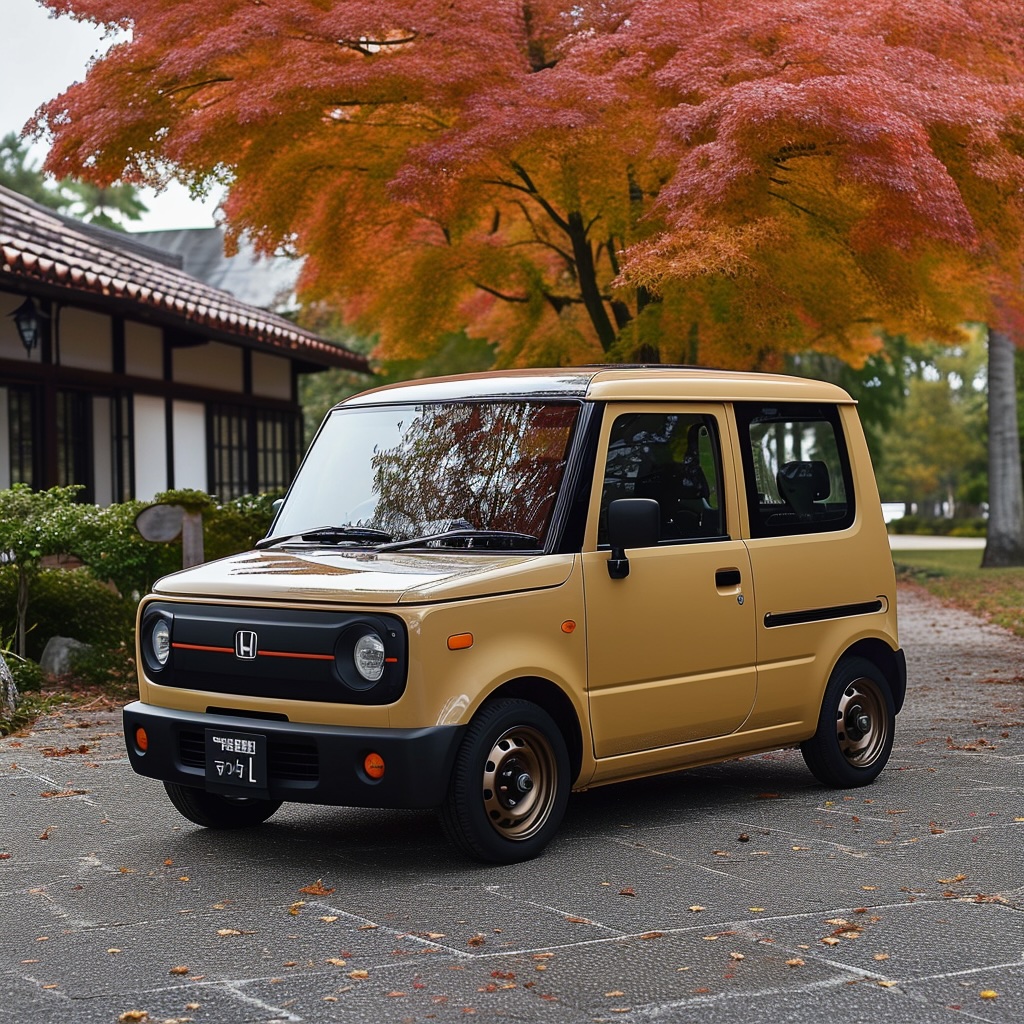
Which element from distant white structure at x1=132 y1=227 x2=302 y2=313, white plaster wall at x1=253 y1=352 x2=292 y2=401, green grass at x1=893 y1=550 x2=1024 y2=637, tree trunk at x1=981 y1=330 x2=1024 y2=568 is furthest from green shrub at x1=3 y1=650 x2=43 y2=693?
distant white structure at x1=132 y1=227 x2=302 y2=313

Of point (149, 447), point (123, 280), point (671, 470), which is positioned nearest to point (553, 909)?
point (671, 470)

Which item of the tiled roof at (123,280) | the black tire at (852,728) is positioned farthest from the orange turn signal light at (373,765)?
the tiled roof at (123,280)

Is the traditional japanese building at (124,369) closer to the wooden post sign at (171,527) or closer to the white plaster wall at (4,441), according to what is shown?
the white plaster wall at (4,441)

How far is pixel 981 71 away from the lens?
43.1 ft

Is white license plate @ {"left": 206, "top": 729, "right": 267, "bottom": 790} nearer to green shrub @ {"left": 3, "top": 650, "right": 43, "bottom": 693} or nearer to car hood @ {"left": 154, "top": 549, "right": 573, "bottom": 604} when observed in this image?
car hood @ {"left": 154, "top": 549, "right": 573, "bottom": 604}

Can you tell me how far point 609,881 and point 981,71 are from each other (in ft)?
31.2

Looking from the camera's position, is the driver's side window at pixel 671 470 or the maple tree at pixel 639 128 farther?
the maple tree at pixel 639 128

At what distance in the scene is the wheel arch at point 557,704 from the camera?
649 centimetres

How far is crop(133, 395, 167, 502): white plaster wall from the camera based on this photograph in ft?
59.5

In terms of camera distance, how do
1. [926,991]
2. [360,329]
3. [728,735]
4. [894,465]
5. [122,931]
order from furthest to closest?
1. [894,465]
2. [360,329]
3. [728,735]
4. [122,931]
5. [926,991]

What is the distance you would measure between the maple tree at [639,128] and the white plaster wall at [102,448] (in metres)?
3.84

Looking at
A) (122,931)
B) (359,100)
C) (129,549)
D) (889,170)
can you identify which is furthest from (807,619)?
(359,100)

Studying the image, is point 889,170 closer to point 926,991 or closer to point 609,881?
point 609,881

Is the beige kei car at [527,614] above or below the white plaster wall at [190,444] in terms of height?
below
